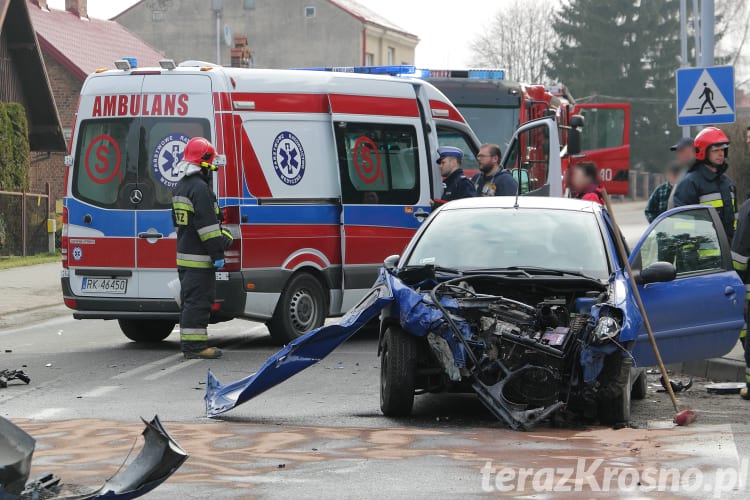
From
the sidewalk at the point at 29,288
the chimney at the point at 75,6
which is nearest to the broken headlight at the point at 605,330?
the sidewalk at the point at 29,288

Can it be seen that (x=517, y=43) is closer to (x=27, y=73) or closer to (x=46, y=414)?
(x=27, y=73)

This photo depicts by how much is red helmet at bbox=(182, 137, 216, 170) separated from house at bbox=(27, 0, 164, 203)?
2926cm

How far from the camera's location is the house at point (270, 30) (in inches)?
2489

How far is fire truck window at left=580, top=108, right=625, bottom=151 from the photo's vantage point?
2889 cm

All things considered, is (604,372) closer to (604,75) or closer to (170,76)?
(170,76)

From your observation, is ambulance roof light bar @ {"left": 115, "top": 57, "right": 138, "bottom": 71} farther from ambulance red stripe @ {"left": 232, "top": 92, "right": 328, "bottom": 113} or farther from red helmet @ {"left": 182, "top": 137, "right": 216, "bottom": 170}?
red helmet @ {"left": 182, "top": 137, "right": 216, "bottom": 170}

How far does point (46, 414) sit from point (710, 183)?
5.76 m

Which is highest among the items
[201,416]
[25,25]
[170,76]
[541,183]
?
[25,25]

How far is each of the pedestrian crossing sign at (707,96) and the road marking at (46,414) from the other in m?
9.92

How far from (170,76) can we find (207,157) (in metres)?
1.04

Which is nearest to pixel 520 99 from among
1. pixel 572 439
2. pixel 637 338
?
pixel 637 338

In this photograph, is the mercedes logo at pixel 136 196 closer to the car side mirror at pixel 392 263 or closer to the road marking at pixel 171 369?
the road marking at pixel 171 369

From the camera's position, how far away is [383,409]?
9.02 meters

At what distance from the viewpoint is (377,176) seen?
1430 cm
